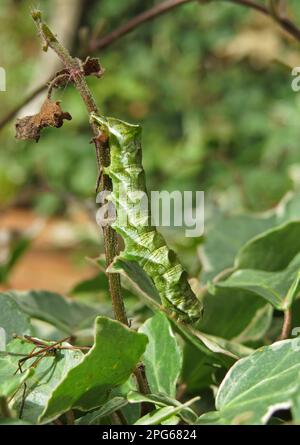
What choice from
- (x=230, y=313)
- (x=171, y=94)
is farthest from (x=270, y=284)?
(x=171, y=94)

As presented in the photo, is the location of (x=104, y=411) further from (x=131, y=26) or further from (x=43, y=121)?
(x=131, y=26)

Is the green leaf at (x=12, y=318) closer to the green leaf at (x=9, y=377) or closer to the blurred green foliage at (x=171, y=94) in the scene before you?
the green leaf at (x=9, y=377)

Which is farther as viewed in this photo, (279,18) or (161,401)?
(279,18)

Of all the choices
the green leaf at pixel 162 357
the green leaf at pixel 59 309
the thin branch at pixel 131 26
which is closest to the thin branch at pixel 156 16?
the thin branch at pixel 131 26

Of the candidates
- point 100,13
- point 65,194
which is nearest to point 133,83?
point 100,13

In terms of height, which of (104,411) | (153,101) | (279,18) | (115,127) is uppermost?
(153,101)

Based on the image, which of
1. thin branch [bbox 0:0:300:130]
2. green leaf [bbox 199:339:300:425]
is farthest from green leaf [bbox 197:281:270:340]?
thin branch [bbox 0:0:300:130]
